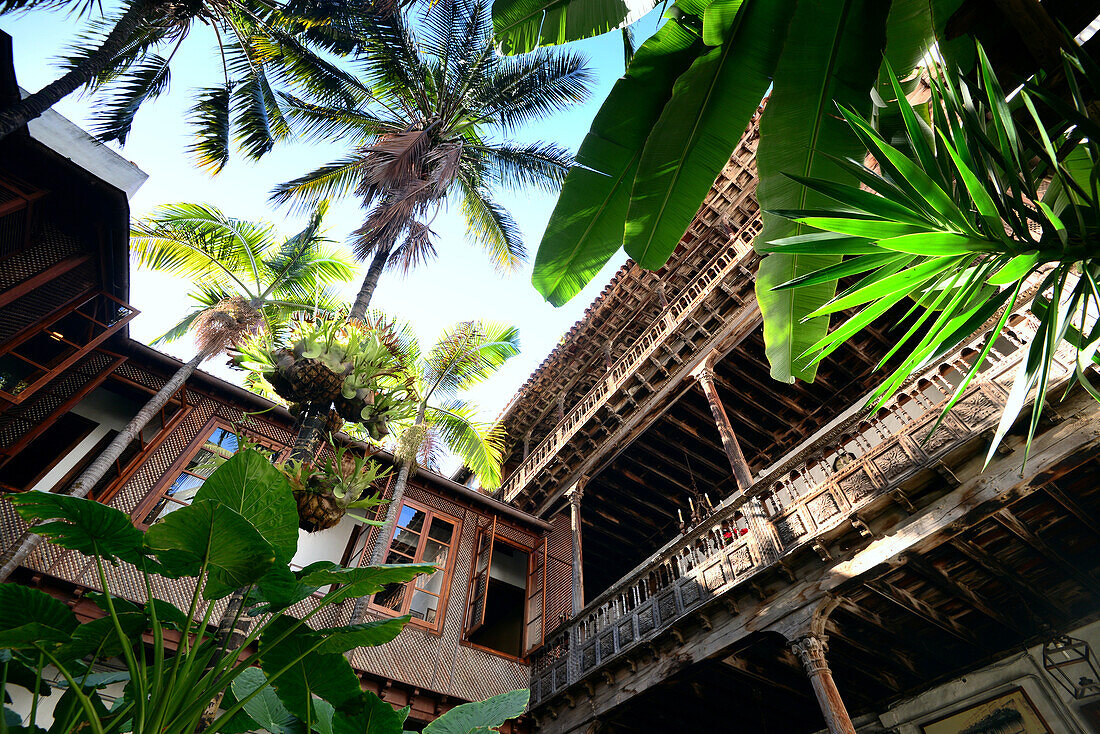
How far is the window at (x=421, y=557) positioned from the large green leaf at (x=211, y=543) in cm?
783

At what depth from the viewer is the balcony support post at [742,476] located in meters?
6.45

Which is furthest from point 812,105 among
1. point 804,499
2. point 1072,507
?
point 1072,507

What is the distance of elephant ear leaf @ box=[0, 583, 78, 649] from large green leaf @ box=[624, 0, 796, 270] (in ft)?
7.16

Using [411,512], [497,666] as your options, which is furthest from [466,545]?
[497,666]

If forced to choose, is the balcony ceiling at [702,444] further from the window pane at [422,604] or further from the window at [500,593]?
the window pane at [422,604]

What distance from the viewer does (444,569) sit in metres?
9.28

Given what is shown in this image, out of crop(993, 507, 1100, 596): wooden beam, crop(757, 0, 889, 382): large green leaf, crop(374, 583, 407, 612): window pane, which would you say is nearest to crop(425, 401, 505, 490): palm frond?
crop(374, 583, 407, 612): window pane

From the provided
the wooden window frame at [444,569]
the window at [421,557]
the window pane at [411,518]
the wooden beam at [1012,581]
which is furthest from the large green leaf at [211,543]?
the window pane at [411,518]

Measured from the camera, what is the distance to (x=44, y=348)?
8.27 metres

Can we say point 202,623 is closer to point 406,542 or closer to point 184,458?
point 184,458

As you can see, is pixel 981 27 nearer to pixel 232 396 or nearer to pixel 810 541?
pixel 810 541

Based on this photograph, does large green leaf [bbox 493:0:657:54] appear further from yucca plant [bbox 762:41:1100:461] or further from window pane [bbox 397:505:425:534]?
window pane [bbox 397:505:425:534]

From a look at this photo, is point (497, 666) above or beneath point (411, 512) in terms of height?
beneath

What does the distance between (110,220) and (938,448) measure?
33.5 feet
